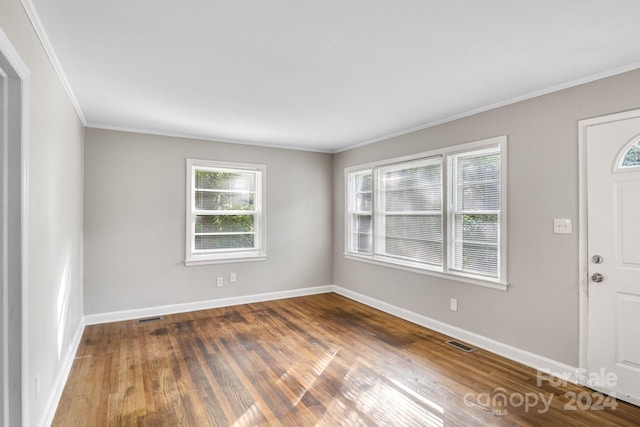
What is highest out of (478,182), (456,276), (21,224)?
(478,182)

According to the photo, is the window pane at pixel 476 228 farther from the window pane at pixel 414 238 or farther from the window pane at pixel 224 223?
the window pane at pixel 224 223

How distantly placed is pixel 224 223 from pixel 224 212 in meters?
0.17

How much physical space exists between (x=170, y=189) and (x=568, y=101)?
4543 millimetres

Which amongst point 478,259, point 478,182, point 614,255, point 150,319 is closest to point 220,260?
point 150,319

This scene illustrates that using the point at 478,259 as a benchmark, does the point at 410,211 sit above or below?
above

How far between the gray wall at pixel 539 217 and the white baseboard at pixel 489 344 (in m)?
0.05

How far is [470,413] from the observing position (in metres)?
2.31

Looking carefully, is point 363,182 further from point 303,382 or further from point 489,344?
point 303,382

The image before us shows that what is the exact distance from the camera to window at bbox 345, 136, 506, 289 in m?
3.43

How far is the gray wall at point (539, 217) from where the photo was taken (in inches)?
108

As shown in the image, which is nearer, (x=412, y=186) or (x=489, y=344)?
(x=489, y=344)

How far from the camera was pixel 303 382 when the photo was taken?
2.75 meters

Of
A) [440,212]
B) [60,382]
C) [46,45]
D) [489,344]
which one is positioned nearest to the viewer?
[46,45]

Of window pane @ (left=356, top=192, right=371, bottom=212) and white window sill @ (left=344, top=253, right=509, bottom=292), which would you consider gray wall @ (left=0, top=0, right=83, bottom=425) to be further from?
window pane @ (left=356, top=192, right=371, bottom=212)
